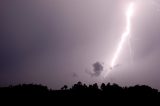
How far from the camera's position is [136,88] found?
347 feet

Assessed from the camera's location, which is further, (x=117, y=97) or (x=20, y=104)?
(x=117, y=97)

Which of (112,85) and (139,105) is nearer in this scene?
(139,105)

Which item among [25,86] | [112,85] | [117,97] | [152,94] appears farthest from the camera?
[25,86]

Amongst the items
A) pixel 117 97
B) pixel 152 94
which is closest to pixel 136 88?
pixel 152 94

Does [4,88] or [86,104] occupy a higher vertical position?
[4,88]

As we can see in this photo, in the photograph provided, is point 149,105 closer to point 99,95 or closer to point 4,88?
point 99,95

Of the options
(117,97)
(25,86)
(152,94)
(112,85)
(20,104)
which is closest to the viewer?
(20,104)

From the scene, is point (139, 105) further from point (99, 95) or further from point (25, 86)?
point (25, 86)

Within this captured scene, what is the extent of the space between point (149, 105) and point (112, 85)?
24.9 metres

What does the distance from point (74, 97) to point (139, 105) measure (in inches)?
840

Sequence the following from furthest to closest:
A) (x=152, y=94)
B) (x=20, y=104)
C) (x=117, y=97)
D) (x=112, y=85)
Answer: (x=112, y=85) → (x=152, y=94) → (x=117, y=97) → (x=20, y=104)

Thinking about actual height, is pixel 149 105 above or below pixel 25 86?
below

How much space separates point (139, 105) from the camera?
287ft

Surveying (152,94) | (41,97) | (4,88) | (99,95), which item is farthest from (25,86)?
(152,94)
